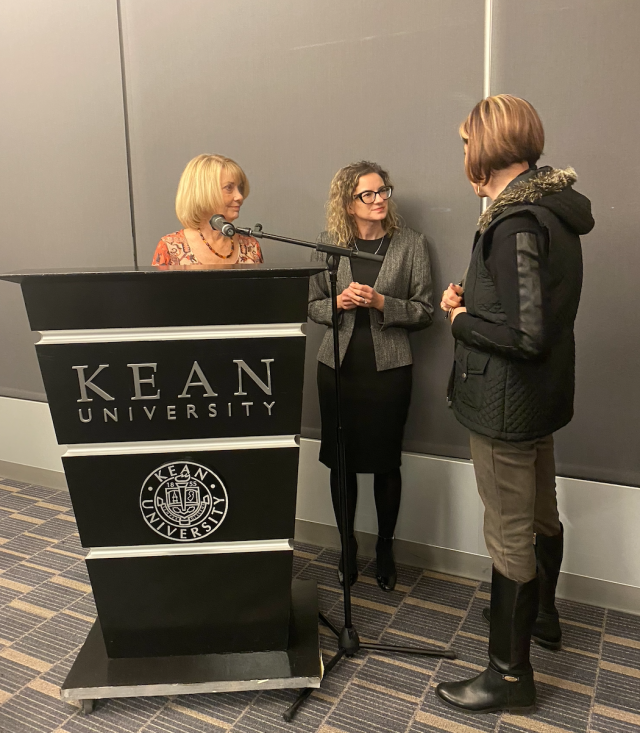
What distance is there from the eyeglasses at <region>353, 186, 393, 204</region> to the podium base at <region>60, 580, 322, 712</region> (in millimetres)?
1557

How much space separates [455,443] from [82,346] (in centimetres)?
159

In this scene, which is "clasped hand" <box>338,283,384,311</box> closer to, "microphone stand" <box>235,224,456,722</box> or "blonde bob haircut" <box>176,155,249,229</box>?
"microphone stand" <box>235,224,456,722</box>

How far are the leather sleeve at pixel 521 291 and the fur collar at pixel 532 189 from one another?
79mm

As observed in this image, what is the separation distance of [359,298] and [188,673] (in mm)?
1344

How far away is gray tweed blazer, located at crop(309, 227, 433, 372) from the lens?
246cm

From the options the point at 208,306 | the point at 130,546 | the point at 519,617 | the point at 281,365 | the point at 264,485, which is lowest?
the point at 519,617

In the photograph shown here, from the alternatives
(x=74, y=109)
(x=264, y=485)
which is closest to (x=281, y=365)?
(x=264, y=485)

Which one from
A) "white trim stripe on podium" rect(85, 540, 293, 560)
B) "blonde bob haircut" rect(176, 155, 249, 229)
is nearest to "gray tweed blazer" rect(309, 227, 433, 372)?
"blonde bob haircut" rect(176, 155, 249, 229)

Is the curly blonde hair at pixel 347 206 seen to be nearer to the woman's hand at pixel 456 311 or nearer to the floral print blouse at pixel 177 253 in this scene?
the floral print blouse at pixel 177 253

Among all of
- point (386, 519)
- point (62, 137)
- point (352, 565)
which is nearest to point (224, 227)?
point (386, 519)

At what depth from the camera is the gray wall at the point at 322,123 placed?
7.38 ft

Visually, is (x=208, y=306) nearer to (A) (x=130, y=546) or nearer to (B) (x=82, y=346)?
(B) (x=82, y=346)

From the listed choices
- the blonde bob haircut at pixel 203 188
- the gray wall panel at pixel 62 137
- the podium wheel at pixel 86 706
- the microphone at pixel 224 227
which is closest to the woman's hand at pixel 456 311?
the microphone at pixel 224 227

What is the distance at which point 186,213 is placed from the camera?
7.64 feet
